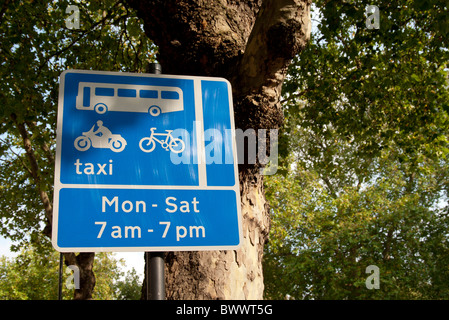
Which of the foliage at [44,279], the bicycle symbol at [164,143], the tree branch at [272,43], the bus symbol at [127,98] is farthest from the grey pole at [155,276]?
the foliage at [44,279]

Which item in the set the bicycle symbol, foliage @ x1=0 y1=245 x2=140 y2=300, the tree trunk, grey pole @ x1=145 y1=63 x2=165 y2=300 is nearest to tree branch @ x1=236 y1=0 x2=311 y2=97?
the tree trunk

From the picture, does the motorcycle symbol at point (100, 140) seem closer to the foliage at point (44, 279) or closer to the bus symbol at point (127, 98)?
the bus symbol at point (127, 98)

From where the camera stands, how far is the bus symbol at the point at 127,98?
80.1 inches

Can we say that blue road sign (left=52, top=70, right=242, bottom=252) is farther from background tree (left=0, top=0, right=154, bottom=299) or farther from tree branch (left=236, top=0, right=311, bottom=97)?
background tree (left=0, top=0, right=154, bottom=299)

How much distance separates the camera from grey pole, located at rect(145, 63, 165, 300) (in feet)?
5.80

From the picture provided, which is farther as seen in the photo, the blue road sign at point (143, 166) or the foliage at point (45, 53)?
the foliage at point (45, 53)

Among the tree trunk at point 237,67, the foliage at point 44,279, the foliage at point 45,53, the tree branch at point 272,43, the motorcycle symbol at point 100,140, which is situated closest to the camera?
the motorcycle symbol at point 100,140

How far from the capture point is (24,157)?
1452 cm

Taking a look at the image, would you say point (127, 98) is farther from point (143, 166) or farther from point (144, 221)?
point (144, 221)

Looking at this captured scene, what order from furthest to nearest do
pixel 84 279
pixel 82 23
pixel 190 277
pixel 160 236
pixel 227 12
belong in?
pixel 84 279 < pixel 82 23 < pixel 227 12 < pixel 190 277 < pixel 160 236

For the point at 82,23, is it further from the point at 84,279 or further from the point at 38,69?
the point at 84,279

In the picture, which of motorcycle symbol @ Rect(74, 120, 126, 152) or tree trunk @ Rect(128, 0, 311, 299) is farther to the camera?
tree trunk @ Rect(128, 0, 311, 299)
